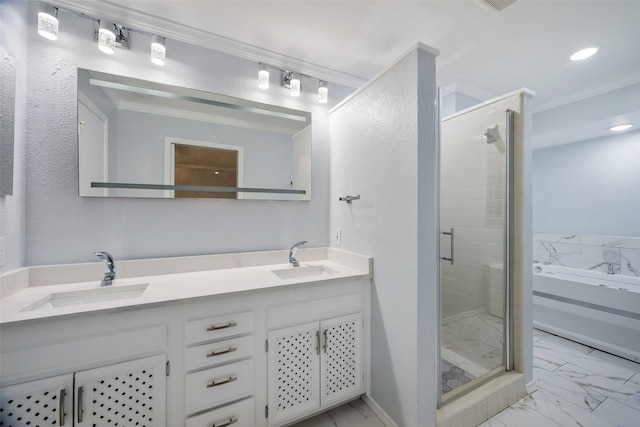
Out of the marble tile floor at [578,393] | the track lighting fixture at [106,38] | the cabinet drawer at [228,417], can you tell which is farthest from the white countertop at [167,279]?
the marble tile floor at [578,393]

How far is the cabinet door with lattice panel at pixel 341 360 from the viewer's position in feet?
4.94

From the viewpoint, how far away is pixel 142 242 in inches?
62.6

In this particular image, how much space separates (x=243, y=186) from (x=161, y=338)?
3.45ft

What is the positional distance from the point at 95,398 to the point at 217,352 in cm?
48

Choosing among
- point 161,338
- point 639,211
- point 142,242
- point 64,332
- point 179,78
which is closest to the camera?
point 64,332

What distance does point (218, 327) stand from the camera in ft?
4.10

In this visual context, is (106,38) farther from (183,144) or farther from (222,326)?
(222,326)

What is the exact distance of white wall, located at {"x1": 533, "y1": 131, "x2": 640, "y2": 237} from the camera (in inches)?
109

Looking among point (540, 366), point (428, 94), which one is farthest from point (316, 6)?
point (540, 366)

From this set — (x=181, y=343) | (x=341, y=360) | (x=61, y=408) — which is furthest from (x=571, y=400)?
(x=61, y=408)

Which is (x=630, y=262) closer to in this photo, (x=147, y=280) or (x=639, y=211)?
(x=639, y=211)

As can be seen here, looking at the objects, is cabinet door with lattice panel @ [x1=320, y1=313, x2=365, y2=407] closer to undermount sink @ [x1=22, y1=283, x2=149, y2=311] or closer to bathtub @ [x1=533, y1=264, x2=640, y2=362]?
undermount sink @ [x1=22, y1=283, x2=149, y2=311]

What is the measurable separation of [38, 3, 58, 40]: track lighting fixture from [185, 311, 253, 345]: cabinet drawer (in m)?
1.67

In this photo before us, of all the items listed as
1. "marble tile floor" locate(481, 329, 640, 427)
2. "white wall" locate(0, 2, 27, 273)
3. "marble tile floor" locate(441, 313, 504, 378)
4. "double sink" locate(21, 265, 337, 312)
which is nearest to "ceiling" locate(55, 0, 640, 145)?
"white wall" locate(0, 2, 27, 273)
